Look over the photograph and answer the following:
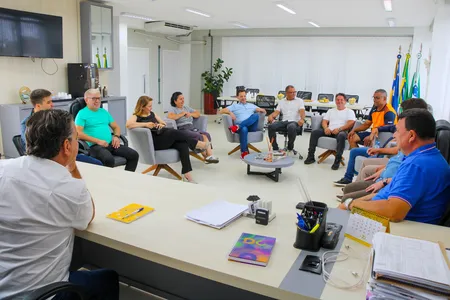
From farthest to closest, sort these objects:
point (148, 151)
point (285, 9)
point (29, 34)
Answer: point (285, 9)
point (29, 34)
point (148, 151)

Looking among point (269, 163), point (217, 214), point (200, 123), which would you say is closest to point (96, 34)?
point (200, 123)

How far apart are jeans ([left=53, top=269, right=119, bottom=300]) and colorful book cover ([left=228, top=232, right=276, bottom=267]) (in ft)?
2.21

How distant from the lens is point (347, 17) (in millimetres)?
8984

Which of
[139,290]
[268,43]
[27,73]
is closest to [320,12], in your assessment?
[268,43]

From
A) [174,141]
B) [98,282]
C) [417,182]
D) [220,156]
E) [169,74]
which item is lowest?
[220,156]

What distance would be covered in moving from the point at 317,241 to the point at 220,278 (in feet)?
1.51

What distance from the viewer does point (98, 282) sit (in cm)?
183

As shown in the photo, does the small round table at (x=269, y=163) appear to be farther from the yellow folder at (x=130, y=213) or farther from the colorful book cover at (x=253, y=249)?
the colorful book cover at (x=253, y=249)

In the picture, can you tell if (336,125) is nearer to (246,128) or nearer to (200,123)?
(246,128)

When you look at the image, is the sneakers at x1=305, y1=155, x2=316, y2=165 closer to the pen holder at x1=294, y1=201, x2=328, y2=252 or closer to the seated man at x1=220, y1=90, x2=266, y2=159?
the seated man at x1=220, y1=90, x2=266, y2=159

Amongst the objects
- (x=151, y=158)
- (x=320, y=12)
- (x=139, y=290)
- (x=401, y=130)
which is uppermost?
(x=320, y=12)

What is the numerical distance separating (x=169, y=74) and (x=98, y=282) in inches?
464

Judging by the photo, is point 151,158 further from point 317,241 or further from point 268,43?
point 268,43

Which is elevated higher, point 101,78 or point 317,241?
point 101,78
